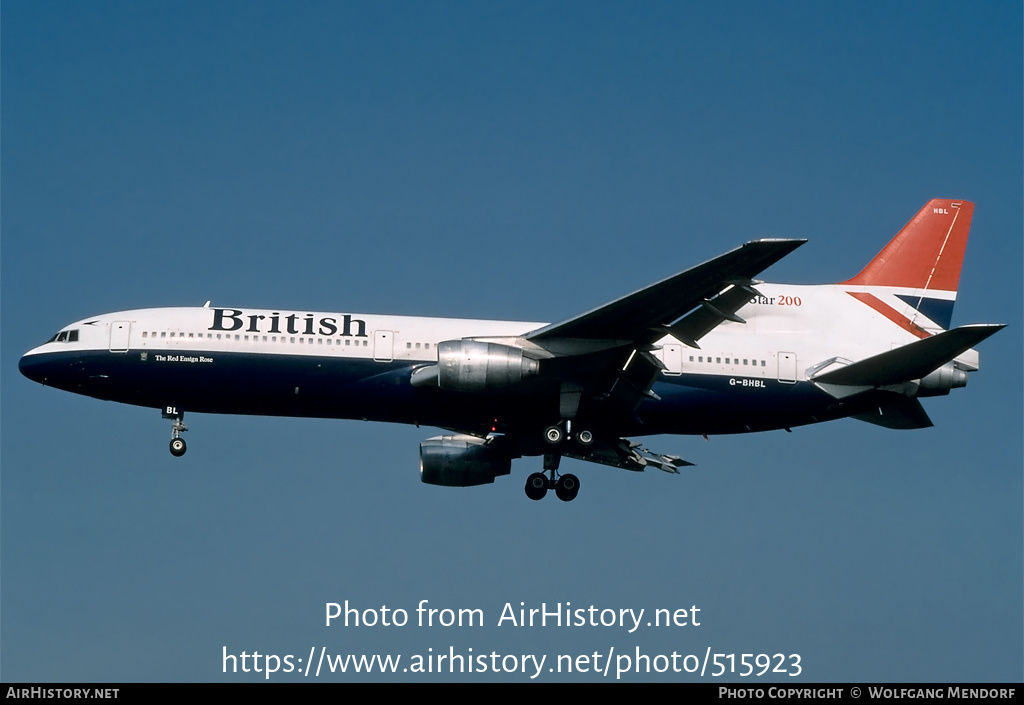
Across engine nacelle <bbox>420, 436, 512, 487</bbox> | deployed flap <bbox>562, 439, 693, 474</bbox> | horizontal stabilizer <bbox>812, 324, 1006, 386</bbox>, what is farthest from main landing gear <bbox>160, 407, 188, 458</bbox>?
horizontal stabilizer <bbox>812, 324, 1006, 386</bbox>

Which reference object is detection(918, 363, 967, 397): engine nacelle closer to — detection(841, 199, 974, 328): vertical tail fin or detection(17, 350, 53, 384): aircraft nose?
detection(841, 199, 974, 328): vertical tail fin

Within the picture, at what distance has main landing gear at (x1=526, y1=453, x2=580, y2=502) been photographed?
148 ft

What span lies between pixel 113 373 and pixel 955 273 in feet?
87.5

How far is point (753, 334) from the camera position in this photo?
44312mm

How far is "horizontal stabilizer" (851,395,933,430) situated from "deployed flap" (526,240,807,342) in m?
8.44

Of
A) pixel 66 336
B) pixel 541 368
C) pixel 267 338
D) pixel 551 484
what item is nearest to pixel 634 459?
pixel 551 484

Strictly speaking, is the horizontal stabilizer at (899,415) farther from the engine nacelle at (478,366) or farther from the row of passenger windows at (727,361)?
the engine nacelle at (478,366)

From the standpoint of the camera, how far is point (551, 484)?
148ft

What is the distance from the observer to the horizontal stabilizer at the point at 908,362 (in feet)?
133

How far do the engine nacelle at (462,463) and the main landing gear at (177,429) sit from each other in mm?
7892

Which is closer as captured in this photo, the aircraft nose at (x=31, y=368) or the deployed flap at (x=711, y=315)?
the deployed flap at (x=711, y=315)

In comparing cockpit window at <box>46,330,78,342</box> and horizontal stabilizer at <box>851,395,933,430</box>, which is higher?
cockpit window at <box>46,330,78,342</box>

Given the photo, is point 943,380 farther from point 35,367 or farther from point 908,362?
point 35,367

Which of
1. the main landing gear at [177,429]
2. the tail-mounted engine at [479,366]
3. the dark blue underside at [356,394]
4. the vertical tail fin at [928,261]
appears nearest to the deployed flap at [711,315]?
the dark blue underside at [356,394]
